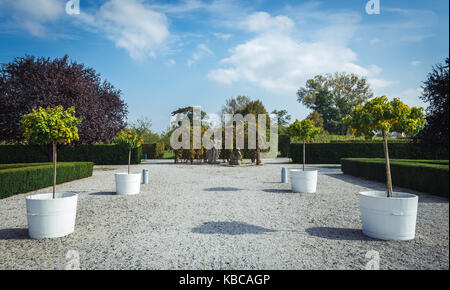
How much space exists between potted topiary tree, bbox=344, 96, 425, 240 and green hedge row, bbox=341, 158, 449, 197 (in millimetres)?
4262

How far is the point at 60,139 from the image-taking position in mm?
5211

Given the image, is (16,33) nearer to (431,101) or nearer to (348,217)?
(348,217)

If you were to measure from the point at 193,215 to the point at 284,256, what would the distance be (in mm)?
2646

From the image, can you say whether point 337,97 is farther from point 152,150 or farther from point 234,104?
point 152,150

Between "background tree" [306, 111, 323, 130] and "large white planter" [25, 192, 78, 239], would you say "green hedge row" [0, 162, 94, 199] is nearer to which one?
"large white planter" [25, 192, 78, 239]

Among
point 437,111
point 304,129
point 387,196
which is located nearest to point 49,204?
point 387,196

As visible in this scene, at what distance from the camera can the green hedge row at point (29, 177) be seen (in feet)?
26.9

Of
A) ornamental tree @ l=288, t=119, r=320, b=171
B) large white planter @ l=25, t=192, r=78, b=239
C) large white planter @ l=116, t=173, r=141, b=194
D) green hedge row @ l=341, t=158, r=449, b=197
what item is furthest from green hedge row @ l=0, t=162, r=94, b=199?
green hedge row @ l=341, t=158, r=449, b=197

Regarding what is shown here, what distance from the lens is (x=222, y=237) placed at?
4340mm

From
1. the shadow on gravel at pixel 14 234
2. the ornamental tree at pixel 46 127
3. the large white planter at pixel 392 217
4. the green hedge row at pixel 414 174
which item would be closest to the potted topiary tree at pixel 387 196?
the large white planter at pixel 392 217

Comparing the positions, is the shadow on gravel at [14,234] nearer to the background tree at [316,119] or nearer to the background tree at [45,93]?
the background tree at [45,93]

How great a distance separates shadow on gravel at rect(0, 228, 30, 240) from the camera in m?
4.44
